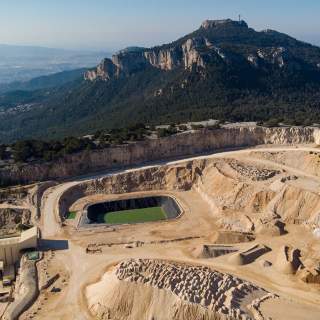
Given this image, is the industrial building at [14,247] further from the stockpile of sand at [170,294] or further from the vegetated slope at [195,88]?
the vegetated slope at [195,88]

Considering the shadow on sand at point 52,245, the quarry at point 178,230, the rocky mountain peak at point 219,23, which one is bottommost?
the shadow on sand at point 52,245

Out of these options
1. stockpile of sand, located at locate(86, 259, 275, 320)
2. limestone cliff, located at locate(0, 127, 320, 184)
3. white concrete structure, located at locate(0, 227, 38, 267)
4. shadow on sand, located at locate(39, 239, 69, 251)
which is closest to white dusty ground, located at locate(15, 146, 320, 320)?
stockpile of sand, located at locate(86, 259, 275, 320)

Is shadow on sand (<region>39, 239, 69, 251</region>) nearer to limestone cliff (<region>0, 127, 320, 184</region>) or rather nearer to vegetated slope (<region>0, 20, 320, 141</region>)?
limestone cliff (<region>0, 127, 320, 184</region>)

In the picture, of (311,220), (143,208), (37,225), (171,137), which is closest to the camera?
(311,220)

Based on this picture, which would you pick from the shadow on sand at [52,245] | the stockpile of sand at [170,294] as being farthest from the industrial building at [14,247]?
the stockpile of sand at [170,294]

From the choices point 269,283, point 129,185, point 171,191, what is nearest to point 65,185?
point 129,185

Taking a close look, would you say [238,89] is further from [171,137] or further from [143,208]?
[143,208]

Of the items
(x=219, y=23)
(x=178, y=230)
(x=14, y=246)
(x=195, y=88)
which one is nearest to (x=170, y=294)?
(x=178, y=230)
